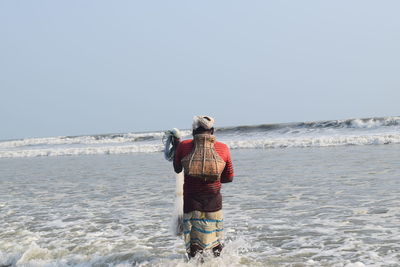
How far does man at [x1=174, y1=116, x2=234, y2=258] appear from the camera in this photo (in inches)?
167

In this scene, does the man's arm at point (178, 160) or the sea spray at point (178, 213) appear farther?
the sea spray at point (178, 213)

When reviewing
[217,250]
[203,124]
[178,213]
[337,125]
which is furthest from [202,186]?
[337,125]

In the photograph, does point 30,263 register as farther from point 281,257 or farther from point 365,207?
point 365,207

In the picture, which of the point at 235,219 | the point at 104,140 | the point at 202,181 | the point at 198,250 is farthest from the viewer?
the point at 104,140

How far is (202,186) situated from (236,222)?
103 inches

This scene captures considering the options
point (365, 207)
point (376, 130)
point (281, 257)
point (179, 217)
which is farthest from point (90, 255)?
point (376, 130)

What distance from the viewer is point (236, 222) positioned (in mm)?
6797

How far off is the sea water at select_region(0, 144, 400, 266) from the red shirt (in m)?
0.59

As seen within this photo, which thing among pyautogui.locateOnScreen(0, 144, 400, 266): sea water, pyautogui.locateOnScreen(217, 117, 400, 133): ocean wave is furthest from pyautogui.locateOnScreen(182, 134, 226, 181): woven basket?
pyautogui.locateOnScreen(217, 117, 400, 133): ocean wave

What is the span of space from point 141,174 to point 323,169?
5464 mm

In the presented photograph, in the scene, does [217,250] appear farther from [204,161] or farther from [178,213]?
[204,161]

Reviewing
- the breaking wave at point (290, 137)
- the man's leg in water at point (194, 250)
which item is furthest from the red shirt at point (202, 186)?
the breaking wave at point (290, 137)

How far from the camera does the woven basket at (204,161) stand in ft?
13.8

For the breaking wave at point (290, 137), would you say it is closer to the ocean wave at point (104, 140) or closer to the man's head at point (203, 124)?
the ocean wave at point (104, 140)
